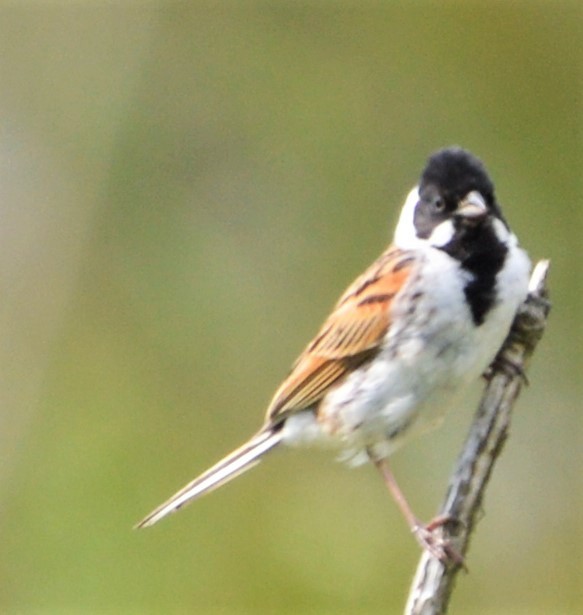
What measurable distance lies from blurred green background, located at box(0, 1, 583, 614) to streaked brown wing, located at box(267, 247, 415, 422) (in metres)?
1.21

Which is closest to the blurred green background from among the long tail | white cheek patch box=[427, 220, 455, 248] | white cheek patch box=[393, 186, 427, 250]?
the long tail

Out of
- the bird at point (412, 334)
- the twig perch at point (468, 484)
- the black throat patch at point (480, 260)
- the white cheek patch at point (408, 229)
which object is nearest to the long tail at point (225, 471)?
the bird at point (412, 334)

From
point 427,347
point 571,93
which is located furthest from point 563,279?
point 427,347

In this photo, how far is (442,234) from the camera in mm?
2873

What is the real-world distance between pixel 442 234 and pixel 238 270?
2.27 meters

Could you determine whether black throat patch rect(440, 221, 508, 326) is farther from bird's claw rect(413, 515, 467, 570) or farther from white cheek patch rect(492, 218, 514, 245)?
bird's claw rect(413, 515, 467, 570)

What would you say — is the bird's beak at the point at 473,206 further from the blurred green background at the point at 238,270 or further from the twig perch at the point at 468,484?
the blurred green background at the point at 238,270

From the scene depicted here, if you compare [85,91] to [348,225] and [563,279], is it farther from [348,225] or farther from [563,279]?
[563,279]

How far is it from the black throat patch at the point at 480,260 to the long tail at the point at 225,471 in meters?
0.57

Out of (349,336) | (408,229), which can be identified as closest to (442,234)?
(408,229)

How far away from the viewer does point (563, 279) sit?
469cm

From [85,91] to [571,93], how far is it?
5.32 feet

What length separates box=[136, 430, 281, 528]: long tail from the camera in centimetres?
304

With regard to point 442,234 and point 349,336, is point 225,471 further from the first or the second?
point 442,234
